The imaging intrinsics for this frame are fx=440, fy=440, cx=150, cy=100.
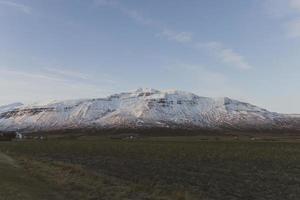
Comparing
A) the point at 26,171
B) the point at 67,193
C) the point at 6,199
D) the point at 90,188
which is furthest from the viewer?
the point at 26,171

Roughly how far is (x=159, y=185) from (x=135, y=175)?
6.44 m

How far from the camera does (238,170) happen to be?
37.4 meters

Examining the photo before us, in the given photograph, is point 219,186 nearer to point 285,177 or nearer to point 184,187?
point 184,187

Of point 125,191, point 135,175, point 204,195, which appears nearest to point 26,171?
point 135,175

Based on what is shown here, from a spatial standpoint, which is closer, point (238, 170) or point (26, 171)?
point (26, 171)

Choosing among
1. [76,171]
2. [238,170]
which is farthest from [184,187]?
[238,170]

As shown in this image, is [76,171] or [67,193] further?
[76,171]

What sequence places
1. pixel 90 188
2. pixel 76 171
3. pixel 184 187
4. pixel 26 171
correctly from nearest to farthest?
1. pixel 90 188
2. pixel 184 187
3. pixel 76 171
4. pixel 26 171

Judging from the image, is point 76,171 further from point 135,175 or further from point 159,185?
point 159,185

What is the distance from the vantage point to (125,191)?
921 inches

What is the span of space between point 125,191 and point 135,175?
9.52 metres

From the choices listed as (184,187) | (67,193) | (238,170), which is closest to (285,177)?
(238,170)

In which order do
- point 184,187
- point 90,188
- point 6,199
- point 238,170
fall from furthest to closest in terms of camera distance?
point 238,170 → point 184,187 → point 90,188 → point 6,199

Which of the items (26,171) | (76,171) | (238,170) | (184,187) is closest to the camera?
(184,187)
